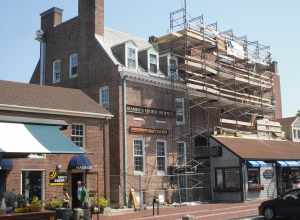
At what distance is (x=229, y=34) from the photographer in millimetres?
43625

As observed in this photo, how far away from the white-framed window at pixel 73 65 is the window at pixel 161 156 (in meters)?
8.11

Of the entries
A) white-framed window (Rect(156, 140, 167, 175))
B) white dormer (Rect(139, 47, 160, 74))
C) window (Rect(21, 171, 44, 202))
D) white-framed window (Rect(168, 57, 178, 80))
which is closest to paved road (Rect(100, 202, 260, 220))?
window (Rect(21, 171, 44, 202))

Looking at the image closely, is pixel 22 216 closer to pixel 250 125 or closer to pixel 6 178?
pixel 6 178

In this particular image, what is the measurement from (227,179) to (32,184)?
15.3m

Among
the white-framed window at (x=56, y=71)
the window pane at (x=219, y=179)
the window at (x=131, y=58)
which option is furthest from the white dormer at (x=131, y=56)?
the window pane at (x=219, y=179)

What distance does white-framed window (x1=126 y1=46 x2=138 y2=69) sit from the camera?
32844mm

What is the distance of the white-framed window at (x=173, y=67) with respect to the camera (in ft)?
116

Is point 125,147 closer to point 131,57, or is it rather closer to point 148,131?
point 148,131

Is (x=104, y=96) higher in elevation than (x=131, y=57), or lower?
lower

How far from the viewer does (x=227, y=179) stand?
34.6m

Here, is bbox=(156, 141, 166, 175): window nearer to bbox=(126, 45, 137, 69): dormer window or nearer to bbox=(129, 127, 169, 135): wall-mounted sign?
bbox=(129, 127, 169, 135): wall-mounted sign

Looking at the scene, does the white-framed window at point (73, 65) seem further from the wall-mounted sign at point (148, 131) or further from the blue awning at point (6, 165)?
the blue awning at point (6, 165)

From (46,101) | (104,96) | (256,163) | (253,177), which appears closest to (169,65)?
(104,96)

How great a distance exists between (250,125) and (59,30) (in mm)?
18207
